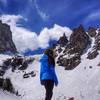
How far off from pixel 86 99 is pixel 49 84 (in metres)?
187

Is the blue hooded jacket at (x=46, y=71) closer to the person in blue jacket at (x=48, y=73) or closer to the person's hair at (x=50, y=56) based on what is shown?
the person in blue jacket at (x=48, y=73)

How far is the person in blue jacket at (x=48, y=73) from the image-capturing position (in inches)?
627

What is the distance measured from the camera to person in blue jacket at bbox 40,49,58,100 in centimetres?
1593

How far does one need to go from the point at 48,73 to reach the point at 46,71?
18cm

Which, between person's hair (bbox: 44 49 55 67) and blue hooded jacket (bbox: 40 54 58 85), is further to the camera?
person's hair (bbox: 44 49 55 67)

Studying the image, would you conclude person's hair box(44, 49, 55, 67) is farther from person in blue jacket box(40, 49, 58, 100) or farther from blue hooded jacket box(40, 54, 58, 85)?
blue hooded jacket box(40, 54, 58, 85)

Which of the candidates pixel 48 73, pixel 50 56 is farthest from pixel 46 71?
pixel 50 56

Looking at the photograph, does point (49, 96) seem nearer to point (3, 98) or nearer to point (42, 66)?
point (42, 66)

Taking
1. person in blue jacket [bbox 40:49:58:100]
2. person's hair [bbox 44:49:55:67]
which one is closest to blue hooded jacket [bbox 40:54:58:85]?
person in blue jacket [bbox 40:49:58:100]

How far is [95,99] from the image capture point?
19725cm

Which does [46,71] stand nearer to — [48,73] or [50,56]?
[48,73]

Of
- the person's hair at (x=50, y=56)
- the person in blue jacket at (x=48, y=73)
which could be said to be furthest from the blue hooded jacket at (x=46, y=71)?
the person's hair at (x=50, y=56)

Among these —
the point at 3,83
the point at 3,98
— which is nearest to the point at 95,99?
the point at 3,83

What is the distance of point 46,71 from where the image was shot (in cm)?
1617
